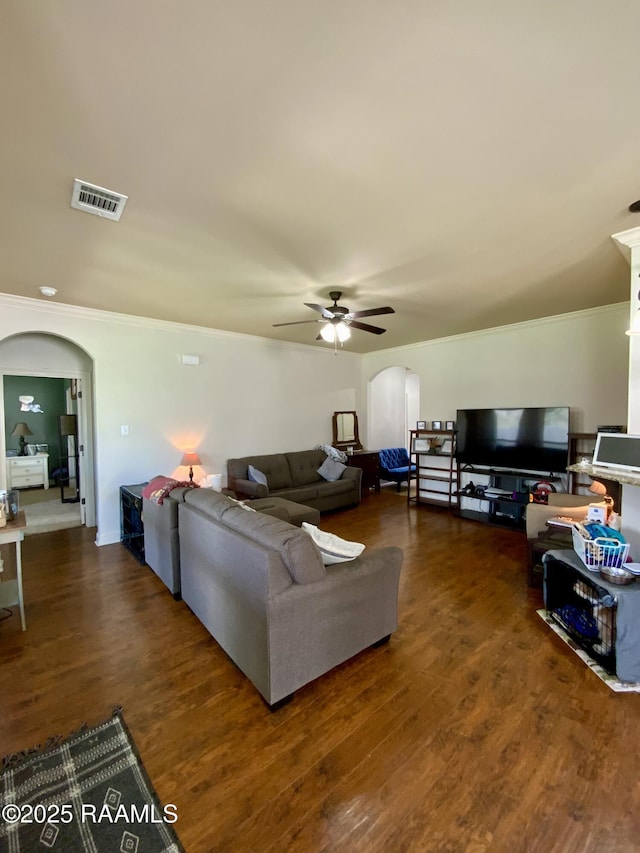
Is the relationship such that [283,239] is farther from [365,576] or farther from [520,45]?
[365,576]

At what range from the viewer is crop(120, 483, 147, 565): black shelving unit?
3.79 m

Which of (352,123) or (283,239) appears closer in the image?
(352,123)

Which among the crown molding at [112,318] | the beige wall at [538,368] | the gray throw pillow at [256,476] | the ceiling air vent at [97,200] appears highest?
the ceiling air vent at [97,200]

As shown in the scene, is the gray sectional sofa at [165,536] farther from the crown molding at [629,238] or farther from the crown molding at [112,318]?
the crown molding at [629,238]

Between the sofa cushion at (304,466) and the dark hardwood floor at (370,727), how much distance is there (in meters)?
3.07

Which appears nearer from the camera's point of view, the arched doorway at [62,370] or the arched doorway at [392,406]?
the arched doorway at [62,370]

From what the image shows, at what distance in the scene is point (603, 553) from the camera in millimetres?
2234

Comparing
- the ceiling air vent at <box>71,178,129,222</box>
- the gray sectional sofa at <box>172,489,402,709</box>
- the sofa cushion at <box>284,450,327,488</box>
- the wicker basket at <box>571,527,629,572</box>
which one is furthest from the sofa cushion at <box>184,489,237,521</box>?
the sofa cushion at <box>284,450,327,488</box>

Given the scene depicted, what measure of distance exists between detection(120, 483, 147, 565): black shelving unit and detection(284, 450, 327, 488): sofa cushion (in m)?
2.26

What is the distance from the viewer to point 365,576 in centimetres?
218

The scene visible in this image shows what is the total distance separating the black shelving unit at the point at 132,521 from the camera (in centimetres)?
379

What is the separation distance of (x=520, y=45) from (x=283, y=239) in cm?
163

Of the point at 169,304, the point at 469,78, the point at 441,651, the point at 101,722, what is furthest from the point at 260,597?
the point at 169,304

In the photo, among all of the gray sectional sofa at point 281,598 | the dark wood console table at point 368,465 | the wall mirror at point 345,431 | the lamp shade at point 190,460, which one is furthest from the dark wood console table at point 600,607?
the wall mirror at point 345,431
